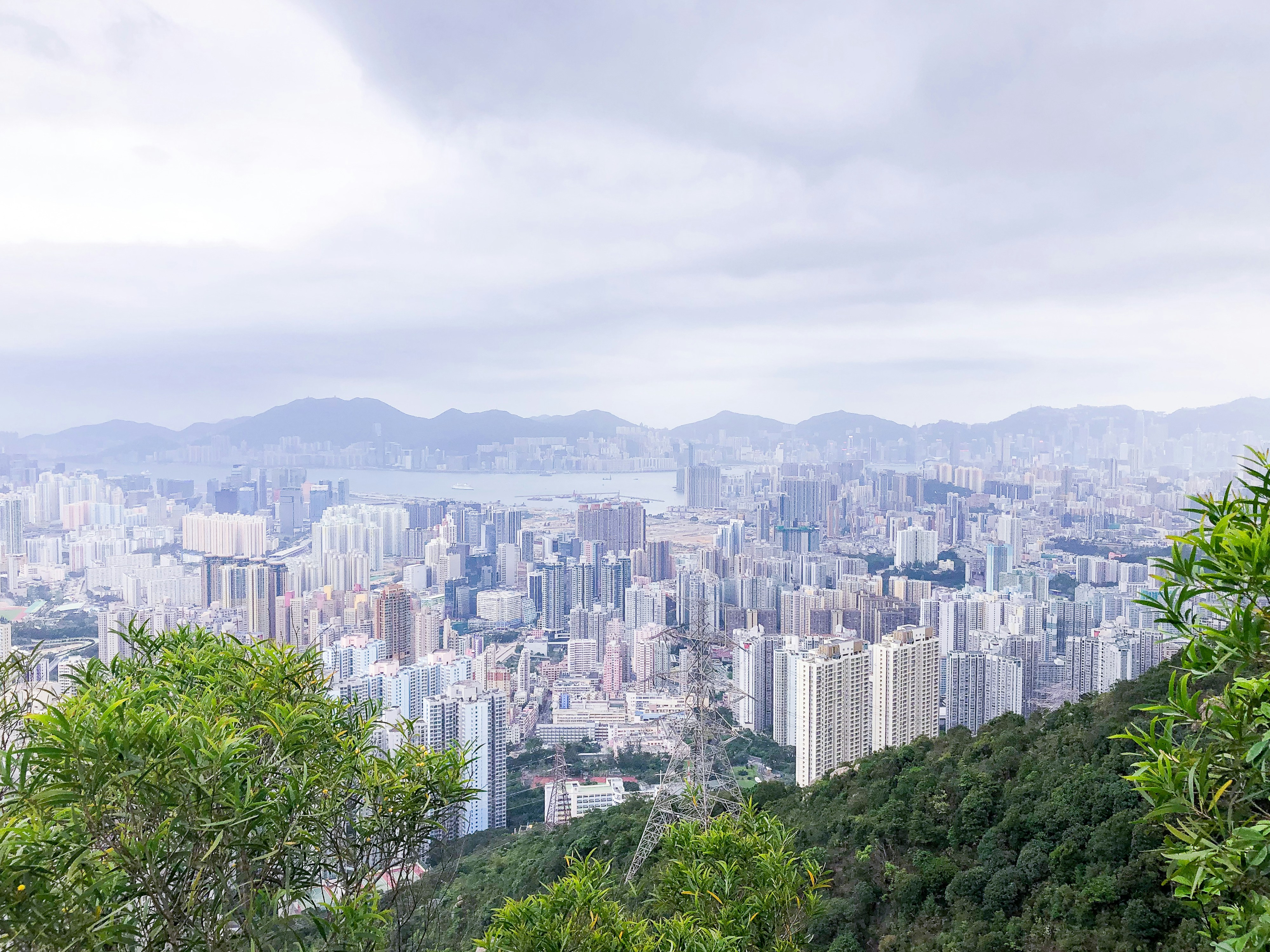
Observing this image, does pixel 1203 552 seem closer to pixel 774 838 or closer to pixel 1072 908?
pixel 774 838

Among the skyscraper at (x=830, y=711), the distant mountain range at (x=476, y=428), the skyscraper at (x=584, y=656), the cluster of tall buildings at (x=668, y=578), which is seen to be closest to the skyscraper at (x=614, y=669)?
the cluster of tall buildings at (x=668, y=578)

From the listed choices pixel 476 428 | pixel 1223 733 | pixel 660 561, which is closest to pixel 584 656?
pixel 660 561

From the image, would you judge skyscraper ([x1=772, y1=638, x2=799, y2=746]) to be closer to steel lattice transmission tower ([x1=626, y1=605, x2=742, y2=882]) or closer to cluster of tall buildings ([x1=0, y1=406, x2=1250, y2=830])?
cluster of tall buildings ([x1=0, y1=406, x2=1250, y2=830])

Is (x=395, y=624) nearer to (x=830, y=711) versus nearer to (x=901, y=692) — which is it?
(x=830, y=711)

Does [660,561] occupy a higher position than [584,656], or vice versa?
[660,561]

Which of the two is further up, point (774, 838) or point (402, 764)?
point (402, 764)

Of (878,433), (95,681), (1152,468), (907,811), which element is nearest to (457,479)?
(878,433)

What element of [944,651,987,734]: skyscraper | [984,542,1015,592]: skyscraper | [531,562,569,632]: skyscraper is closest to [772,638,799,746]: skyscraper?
[944,651,987,734]: skyscraper
